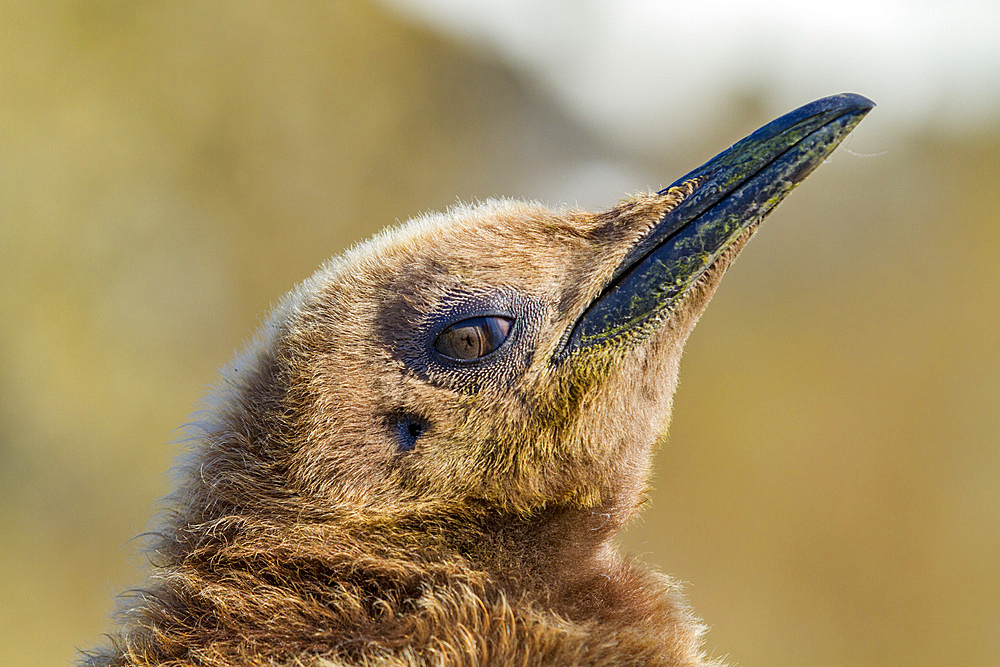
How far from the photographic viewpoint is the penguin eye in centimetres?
137

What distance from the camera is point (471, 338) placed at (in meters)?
1.37

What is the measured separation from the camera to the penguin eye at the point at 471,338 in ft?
4.49

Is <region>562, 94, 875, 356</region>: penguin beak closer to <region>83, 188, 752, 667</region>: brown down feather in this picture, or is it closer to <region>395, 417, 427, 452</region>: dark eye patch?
<region>83, 188, 752, 667</region>: brown down feather

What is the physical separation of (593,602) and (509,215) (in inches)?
27.7

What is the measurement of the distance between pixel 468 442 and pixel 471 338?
18 cm

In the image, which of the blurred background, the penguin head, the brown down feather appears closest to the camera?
the brown down feather

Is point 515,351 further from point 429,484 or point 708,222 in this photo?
point 708,222

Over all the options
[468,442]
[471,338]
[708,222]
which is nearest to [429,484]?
[468,442]

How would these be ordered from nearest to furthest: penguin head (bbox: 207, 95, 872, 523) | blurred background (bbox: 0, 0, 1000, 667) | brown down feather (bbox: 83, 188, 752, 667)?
1. brown down feather (bbox: 83, 188, 752, 667)
2. penguin head (bbox: 207, 95, 872, 523)
3. blurred background (bbox: 0, 0, 1000, 667)

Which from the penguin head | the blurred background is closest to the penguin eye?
the penguin head

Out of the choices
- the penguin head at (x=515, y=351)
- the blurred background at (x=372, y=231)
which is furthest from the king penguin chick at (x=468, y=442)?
the blurred background at (x=372, y=231)

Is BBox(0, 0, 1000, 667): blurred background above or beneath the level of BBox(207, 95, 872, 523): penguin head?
above

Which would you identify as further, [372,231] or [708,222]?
[372,231]

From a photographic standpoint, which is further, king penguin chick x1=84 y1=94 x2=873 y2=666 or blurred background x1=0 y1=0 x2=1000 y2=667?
blurred background x1=0 y1=0 x2=1000 y2=667
